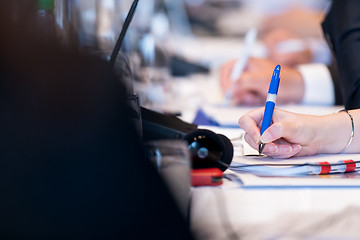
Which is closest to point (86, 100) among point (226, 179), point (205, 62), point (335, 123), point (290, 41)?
point (226, 179)

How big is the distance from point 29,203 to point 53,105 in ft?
0.25

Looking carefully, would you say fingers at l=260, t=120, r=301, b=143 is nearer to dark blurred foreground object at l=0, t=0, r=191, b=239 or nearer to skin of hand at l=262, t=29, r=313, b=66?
dark blurred foreground object at l=0, t=0, r=191, b=239

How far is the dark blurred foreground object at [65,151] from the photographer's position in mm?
314

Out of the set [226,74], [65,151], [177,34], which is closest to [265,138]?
[65,151]

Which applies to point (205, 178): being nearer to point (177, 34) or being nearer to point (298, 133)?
point (298, 133)

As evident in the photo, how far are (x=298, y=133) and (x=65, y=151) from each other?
32 centimetres

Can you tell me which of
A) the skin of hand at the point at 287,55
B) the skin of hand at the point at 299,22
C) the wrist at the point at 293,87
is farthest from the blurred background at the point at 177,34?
the wrist at the point at 293,87

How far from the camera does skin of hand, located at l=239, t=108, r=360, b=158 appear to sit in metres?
0.54

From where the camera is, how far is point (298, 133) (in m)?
0.55

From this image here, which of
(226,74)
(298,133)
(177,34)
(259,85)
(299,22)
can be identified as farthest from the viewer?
(177,34)

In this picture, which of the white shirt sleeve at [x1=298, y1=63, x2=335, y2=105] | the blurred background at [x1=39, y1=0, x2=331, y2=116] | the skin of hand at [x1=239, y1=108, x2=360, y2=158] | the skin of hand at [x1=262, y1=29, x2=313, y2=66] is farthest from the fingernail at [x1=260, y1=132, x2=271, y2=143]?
the skin of hand at [x1=262, y1=29, x2=313, y2=66]

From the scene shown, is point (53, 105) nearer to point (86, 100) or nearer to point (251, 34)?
point (86, 100)

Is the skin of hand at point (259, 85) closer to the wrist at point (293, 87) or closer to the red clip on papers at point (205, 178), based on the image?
the wrist at point (293, 87)

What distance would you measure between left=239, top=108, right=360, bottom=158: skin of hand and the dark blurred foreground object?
0.25 m
